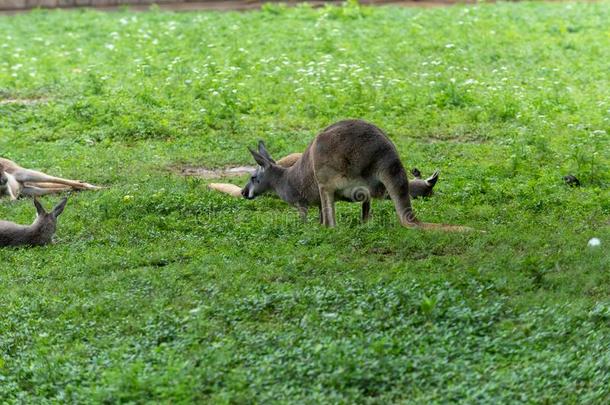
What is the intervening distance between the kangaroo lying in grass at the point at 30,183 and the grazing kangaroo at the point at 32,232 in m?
1.57

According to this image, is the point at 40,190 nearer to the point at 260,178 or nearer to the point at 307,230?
the point at 260,178

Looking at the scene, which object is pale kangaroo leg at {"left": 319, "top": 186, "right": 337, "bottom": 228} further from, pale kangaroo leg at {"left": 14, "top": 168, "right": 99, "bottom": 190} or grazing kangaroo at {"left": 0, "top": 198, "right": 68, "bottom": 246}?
pale kangaroo leg at {"left": 14, "top": 168, "right": 99, "bottom": 190}

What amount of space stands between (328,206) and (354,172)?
0.41 metres

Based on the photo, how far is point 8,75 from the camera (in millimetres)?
15805

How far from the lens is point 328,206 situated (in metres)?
9.16

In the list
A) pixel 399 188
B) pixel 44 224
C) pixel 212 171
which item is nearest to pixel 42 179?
pixel 212 171

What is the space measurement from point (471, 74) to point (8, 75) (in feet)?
19.5

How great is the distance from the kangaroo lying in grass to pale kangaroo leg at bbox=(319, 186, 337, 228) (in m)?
2.78

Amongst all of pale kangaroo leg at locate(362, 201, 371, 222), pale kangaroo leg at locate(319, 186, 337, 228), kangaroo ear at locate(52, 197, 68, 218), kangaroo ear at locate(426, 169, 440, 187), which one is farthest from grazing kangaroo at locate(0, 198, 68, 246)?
kangaroo ear at locate(426, 169, 440, 187)

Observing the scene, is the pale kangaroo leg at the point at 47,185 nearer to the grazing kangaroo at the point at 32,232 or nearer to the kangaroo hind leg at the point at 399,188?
the grazing kangaroo at the point at 32,232

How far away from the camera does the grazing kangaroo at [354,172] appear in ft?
28.7

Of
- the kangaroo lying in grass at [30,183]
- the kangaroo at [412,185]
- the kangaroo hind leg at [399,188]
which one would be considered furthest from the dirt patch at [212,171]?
the kangaroo hind leg at [399,188]

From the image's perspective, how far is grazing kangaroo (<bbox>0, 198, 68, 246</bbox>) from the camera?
30.7ft

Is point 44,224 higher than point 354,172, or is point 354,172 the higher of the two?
point 354,172
